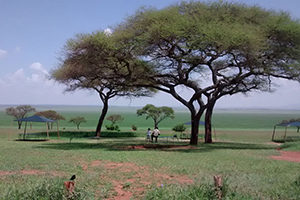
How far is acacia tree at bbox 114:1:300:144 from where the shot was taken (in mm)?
17422

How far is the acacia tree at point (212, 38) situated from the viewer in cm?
1742

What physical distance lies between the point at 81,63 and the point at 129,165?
10.1m

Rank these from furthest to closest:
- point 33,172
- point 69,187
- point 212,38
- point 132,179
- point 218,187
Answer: point 212,38 → point 33,172 → point 132,179 → point 218,187 → point 69,187

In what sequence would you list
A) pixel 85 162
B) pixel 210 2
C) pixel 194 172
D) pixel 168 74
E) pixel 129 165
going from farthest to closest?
pixel 168 74 → pixel 210 2 → pixel 85 162 → pixel 129 165 → pixel 194 172

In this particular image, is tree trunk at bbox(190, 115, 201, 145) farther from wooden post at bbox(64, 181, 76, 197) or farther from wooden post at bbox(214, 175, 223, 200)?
wooden post at bbox(64, 181, 76, 197)

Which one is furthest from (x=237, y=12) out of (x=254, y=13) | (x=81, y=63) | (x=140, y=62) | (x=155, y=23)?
(x=81, y=63)

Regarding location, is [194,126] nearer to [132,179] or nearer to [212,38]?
[212,38]

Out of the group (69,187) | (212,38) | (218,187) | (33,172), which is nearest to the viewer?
(69,187)

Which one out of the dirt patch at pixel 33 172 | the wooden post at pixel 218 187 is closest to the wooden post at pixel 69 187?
the wooden post at pixel 218 187

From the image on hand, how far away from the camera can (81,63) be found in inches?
780

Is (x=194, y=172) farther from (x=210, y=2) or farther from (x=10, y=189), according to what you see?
(x=210, y=2)

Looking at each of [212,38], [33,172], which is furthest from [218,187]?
[212,38]

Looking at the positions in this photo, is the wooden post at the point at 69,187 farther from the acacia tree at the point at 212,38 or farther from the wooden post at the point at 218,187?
the acacia tree at the point at 212,38

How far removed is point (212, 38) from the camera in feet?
55.5
